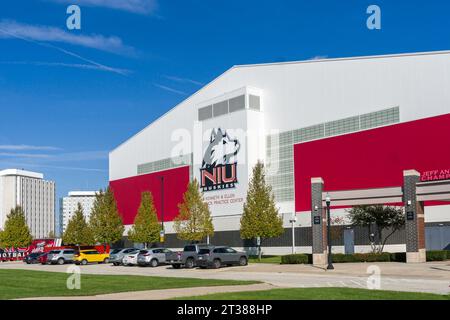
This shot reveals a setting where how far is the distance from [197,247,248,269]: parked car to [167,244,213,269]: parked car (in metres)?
0.69

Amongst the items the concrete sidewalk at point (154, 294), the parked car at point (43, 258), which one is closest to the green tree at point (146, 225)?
the parked car at point (43, 258)

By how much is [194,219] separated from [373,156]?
68.5 feet

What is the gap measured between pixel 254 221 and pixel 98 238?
2924cm

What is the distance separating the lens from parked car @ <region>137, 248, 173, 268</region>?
52000 millimetres

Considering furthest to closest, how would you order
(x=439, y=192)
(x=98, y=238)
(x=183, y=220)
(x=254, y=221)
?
(x=98, y=238) → (x=183, y=220) → (x=254, y=221) → (x=439, y=192)

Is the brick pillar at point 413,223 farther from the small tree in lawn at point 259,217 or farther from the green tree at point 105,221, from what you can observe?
the green tree at point 105,221

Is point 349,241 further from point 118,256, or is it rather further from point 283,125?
point 118,256

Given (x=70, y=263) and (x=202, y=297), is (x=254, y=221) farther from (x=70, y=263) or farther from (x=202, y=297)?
(x=202, y=297)

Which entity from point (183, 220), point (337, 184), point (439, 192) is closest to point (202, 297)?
point (439, 192)

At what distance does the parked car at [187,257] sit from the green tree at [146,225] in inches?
1060

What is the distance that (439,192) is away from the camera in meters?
43.2

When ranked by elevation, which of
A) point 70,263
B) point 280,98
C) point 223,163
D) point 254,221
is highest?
point 280,98

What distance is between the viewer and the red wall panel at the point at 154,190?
79.9 meters
